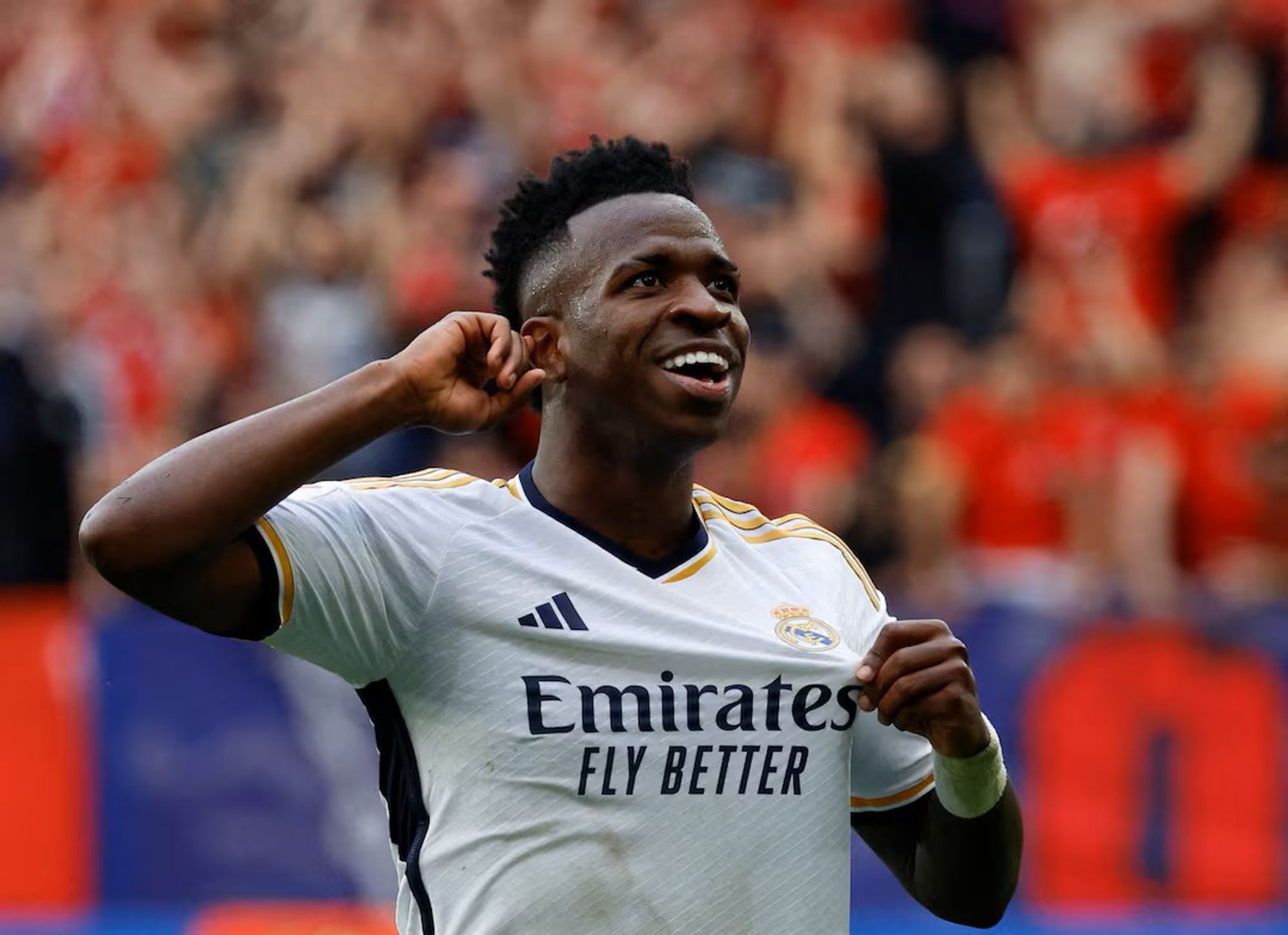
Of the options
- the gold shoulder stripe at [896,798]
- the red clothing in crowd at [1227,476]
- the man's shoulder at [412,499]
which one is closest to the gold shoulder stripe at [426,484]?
the man's shoulder at [412,499]

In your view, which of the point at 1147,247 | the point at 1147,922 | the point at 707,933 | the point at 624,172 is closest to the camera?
the point at 707,933

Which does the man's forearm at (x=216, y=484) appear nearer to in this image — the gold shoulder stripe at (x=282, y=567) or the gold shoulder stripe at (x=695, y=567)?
the gold shoulder stripe at (x=282, y=567)

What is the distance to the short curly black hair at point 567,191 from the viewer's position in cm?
379

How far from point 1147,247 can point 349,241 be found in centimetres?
423

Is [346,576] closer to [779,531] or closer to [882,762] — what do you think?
[779,531]

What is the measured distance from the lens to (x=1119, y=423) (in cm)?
870

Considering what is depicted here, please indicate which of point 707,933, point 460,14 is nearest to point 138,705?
point 460,14

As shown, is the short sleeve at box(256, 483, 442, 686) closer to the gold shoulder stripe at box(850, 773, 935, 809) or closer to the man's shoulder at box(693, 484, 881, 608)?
the man's shoulder at box(693, 484, 881, 608)

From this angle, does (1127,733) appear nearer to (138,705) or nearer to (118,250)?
(138,705)

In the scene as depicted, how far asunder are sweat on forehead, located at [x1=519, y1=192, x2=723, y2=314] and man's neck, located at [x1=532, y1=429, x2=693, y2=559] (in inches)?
12.4

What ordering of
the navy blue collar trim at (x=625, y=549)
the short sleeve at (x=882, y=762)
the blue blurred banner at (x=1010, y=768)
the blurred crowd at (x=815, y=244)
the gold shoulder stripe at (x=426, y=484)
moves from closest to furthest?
the gold shoulder stripe at (x=426, y=484) < the navy blue collar trim at (x=625, y=549) < the short sleeve at (x=882, y=762) < the blue blurred banner at (x=1010, y=768) < the blurred crowd at (x=815, y=244)

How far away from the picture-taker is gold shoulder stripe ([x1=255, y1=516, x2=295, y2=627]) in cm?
318

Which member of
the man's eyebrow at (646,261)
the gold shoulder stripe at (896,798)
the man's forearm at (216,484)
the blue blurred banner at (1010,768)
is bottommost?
the blue blurred banner at (1010,768)

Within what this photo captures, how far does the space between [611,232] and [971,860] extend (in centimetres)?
132
